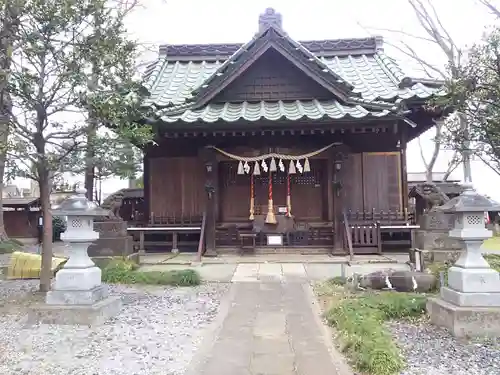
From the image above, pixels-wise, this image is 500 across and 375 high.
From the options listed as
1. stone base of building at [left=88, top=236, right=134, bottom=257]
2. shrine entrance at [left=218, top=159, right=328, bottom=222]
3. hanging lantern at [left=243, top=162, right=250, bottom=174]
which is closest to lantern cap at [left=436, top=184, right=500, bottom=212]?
hanging lantern at [left=243, top=162, right=250, bottom=174]

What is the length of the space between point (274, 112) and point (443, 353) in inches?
312

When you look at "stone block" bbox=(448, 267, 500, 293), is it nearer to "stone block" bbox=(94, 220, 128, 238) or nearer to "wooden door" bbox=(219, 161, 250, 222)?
"stone block" bbox=(94, 220, 128, 238)

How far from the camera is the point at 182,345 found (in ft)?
16.9

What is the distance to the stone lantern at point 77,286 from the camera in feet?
19.3

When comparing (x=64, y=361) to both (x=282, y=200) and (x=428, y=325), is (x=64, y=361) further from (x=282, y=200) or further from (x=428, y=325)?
(x=282, y=200)

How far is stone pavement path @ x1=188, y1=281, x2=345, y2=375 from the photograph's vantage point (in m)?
4.38

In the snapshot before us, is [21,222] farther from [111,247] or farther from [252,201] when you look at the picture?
[252,201]

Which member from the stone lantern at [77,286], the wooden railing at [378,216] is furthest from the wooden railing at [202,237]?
the stone lantern at [77,286]

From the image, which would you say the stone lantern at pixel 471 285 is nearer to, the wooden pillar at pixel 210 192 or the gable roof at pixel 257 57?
the wooden pillar at pixel 210 192

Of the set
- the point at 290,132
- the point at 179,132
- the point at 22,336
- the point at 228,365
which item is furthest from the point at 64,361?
the point at 290,132

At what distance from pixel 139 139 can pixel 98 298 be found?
8.71ft

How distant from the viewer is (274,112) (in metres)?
11.6

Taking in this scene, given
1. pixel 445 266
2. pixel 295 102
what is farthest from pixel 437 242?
pixel 295 102

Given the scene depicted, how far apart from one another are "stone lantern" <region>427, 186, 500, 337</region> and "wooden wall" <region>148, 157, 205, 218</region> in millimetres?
7993
